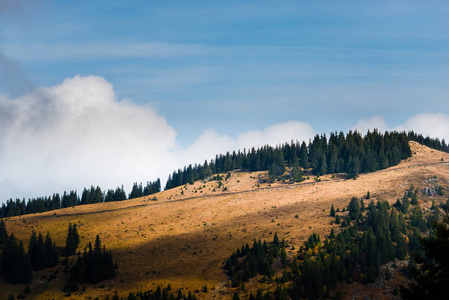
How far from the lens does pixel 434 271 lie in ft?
59.4

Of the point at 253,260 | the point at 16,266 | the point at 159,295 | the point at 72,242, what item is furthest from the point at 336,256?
the point at 16,266

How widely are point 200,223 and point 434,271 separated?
13784cm

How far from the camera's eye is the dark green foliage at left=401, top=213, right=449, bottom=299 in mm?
17500

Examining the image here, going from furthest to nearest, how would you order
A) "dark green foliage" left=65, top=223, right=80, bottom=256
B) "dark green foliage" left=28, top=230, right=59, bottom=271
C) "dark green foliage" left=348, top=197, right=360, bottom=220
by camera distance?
"dark green foliage" left=65, top=223, right=80, bottom=256 → "dark green foliage" left=348, top=197, right=360, bottom=220 → "dark green foliage" left=28, top=230, right=59, bottom=271

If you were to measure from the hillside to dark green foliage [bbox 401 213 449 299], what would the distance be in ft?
293

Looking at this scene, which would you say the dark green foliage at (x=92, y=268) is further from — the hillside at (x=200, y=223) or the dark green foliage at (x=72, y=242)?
the dark green foliage at (x=72, y=242)

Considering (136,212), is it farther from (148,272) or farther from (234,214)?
(148,272)

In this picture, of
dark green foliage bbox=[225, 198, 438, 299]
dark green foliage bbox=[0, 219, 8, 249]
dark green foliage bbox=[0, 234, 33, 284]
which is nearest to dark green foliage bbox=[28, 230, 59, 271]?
dark green foliage bbox=[0, 234, 33, 284]

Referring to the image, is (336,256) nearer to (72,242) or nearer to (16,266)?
(72,242)

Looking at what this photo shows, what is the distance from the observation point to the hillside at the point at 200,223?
372 feet

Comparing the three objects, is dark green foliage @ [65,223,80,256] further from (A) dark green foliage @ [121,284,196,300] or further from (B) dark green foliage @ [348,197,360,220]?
(B) dark green foliage @ [348,197,360,220]

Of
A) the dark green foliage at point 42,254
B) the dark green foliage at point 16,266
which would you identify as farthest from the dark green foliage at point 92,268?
the dark green foliage at point 16,266

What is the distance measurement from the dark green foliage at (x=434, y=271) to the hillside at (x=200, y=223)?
89.3 m

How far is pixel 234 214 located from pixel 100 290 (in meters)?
63.0
